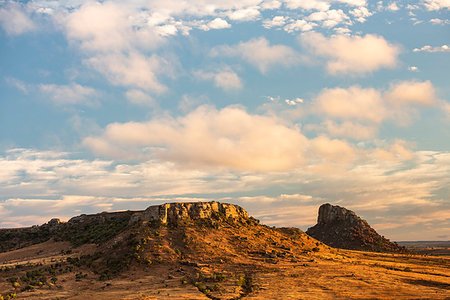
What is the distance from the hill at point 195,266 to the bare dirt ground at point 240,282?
0.43ft

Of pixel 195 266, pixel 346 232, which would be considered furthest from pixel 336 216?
pixel 195 266

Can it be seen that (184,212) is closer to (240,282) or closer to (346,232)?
(240,282)

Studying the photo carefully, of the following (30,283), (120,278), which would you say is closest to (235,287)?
(120,278)

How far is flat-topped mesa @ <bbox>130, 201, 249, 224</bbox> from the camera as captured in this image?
7394 centimetres

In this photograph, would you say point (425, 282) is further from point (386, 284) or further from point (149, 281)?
point (149, 281)

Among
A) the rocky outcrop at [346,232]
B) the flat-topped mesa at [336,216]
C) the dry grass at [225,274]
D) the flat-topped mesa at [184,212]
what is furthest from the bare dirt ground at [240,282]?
the flat-topped mesa at [336,216]

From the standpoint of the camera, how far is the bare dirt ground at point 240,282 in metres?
42.3

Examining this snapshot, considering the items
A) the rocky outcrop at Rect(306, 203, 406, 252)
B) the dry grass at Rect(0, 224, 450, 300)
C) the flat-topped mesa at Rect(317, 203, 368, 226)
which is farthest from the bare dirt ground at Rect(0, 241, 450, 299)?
the flat-topped mesa at Rect(317, 203, 368, 226)

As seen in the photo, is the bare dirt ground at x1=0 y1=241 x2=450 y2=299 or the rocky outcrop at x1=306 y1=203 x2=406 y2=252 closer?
the bare dirt ground at x1=0 y1=241 x2=450 y2=299

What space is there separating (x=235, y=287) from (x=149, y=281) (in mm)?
13541

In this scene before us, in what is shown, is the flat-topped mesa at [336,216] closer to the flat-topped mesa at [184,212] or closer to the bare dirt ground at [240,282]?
the flat-topped mesa at [184,212]

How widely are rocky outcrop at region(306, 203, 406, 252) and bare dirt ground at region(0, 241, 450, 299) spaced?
44.6 metres

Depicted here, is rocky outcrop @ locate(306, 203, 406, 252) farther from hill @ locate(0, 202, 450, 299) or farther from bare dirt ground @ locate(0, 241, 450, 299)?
bare dirt ground @ locate(0, 241, 450, 299)

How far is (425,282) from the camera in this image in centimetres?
5162
